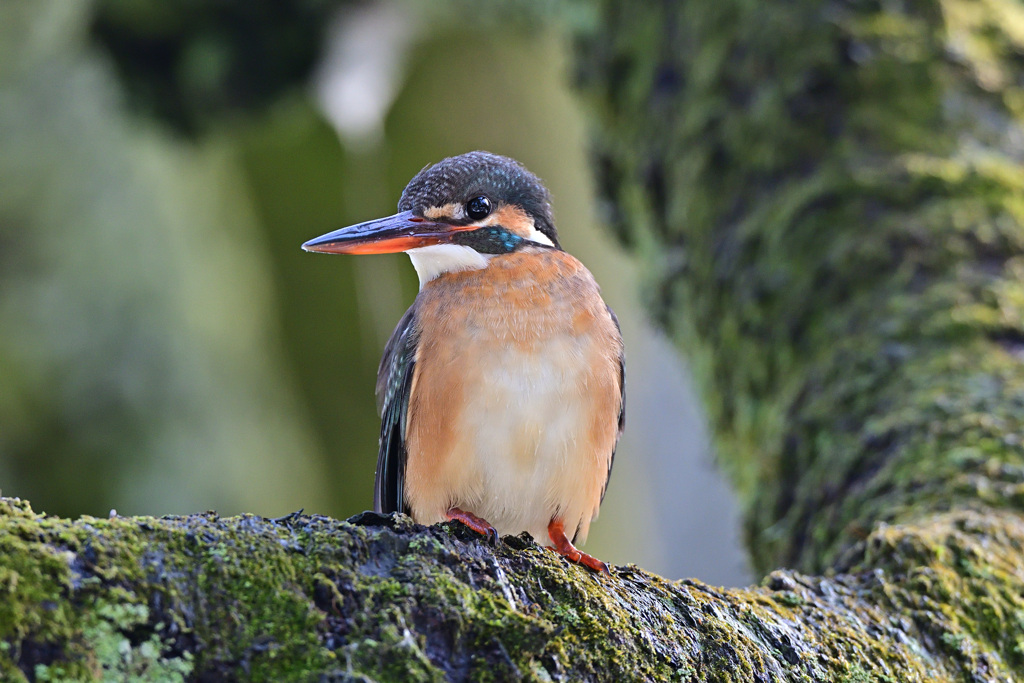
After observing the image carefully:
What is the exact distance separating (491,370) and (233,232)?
6082 mm

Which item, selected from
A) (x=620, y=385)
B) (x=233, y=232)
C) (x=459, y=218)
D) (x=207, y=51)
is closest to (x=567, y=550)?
(x=620, y=385)

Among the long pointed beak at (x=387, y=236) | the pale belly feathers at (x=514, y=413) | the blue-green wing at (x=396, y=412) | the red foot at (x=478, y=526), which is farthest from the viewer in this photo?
the blue-green wing at (x=396, y=412)

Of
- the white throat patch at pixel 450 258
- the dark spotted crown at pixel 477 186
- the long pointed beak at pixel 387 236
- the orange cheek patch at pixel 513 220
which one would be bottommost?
the white throat patch at pixel 450 258

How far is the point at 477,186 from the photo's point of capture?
3.52 metres

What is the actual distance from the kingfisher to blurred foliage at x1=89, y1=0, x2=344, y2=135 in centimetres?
409

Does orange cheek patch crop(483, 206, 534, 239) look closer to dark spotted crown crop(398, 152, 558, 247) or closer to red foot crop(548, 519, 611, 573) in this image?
dark spotted crown crop(398, 152, 558, 247)

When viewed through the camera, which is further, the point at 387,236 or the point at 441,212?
the point at 441,212

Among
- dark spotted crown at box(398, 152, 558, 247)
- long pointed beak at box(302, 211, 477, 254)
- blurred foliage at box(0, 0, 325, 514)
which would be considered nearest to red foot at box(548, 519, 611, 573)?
long pointed beak at box(302, 211, 477, 254)

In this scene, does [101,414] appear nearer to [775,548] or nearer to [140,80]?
[140,80]

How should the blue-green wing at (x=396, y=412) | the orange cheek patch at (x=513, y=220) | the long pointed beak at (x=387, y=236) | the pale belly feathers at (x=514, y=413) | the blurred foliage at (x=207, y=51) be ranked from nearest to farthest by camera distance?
the pale belly feathers at (x=514, y=413) < the long pointed beak at (x=387, y=236) < the blue-green wing at (x=396, y=412) < the orange cheek patch at (x=513, y=220) < the blurred foliage at (x=207, y=51)

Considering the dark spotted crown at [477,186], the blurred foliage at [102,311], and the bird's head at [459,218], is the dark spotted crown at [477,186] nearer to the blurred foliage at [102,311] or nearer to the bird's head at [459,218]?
the bird's head at [459,218]

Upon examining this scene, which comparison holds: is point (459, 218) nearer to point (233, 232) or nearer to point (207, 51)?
point (207, 51)

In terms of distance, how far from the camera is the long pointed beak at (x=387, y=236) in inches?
124

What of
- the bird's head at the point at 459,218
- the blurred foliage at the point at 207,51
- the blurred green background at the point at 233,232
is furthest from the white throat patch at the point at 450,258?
the blurred foliage at the point at 207,51
